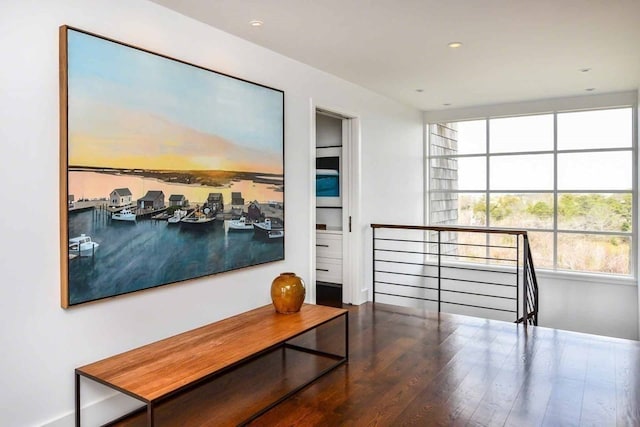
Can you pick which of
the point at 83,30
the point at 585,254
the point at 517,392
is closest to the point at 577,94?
the point at 585,254

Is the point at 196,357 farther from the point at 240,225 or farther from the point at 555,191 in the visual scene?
the point at 555,191

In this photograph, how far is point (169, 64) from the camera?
272 cm

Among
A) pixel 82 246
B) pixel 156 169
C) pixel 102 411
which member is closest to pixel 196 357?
pixel 102 411

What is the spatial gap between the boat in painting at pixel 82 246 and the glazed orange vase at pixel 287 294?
3.88ft

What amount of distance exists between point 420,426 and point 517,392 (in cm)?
75

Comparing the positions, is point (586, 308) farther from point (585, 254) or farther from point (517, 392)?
point (517, 392)

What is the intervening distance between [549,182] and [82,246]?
5323mm

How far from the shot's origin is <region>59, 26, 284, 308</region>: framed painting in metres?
2.26

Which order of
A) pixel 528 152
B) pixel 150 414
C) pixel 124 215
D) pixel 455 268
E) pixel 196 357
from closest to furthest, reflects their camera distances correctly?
pixel 150 414 < pixel 196 357 < pixel 124 215 < pixel 528 152 < pixel 455 268

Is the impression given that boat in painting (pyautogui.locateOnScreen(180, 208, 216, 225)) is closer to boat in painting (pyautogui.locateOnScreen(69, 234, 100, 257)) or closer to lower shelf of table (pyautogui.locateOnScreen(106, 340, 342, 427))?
boat in painting (pyautogui.locateOnScreen(69, 234, 100, 257))

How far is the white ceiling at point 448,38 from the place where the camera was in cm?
276

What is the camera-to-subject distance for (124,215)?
8.11 feet

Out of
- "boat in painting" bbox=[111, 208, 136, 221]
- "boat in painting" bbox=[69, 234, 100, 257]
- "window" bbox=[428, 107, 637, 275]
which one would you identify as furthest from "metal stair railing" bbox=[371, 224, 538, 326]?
"boat in painting" bbox=[69, 234, 100, 257]

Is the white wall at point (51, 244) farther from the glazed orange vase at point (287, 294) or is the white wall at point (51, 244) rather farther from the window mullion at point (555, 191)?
the window mullion at point (555, 191)
